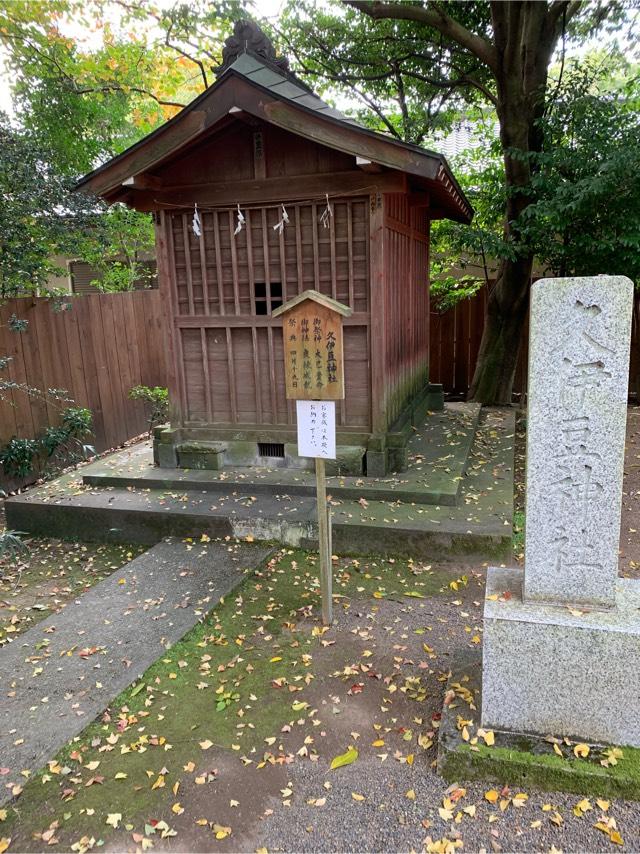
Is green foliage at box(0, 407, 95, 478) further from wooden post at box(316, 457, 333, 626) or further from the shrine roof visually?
wooden post at box(316, 457, 333, 626)

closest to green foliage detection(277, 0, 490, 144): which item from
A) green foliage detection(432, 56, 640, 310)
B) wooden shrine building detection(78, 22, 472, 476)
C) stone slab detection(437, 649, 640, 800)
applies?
green foliage detection(432, 56, 640, 310)

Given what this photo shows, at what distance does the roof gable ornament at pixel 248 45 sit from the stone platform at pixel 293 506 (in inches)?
191

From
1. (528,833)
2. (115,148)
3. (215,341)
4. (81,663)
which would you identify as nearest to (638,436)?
(215,341)

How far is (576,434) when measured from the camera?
305 centimetres

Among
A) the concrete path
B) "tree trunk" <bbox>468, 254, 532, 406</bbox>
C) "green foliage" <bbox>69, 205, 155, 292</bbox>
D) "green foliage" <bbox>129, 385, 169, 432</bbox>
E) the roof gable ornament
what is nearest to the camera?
the concrete path

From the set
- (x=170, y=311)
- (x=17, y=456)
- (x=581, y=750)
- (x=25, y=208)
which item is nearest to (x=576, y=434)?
(x=581, y=750)

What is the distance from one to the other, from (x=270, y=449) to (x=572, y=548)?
4812 mm

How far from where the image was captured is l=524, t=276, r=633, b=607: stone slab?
9.72ft

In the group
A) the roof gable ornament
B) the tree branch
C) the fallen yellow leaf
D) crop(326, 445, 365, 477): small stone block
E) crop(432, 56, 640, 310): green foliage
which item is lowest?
the fallen yellow leaf

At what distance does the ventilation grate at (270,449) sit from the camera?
751cm

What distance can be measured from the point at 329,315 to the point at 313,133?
8.46 ft

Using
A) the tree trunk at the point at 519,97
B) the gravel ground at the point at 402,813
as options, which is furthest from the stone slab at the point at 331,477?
the tree trunk at the point at 519,97

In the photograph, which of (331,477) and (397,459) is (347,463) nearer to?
(331,477)

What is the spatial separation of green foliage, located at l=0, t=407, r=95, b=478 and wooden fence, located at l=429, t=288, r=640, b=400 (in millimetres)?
7523
